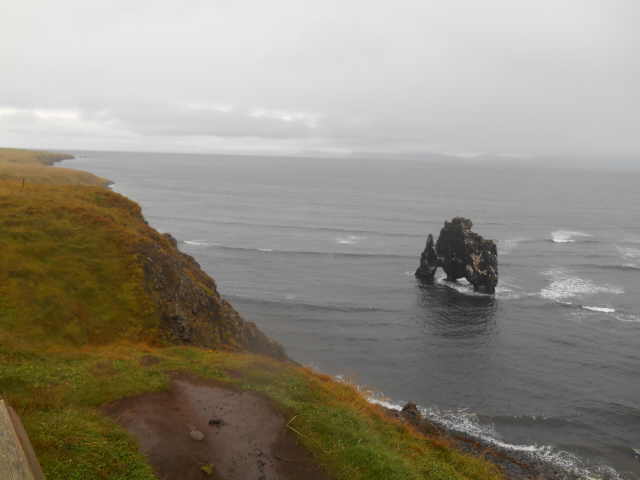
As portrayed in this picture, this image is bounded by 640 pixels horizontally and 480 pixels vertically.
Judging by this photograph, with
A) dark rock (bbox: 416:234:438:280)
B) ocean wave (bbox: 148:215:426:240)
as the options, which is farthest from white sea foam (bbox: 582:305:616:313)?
ocean wave (bbox: 148:215:426:240)

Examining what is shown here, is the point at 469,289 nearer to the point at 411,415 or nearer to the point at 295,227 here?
the point at 411,415

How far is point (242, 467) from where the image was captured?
677 inches

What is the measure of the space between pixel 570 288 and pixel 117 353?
7666 cm

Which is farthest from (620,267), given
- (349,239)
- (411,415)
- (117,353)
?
(117,353)

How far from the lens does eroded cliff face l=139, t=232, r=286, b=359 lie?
31844 millimetres

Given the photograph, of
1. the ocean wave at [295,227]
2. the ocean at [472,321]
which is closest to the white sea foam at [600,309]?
the ocean at [472,321]

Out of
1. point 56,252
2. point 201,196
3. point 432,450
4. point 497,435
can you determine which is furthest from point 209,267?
point 201,196

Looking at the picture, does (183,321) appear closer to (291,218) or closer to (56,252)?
(56,252)

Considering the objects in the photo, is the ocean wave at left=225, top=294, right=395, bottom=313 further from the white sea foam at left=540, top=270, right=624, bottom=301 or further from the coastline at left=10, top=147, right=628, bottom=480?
the coastline at left=10, top=147, right=628, bottom=480

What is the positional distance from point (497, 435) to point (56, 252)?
38.8 meters

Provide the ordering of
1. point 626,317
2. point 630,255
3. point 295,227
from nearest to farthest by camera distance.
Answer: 1. point 626,317
2. point 630,255
3. point 295,227

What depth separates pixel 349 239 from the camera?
113 metres

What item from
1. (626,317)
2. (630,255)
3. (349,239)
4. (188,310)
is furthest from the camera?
(349,239)

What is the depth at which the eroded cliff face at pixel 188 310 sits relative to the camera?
104 ft
